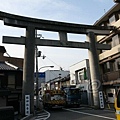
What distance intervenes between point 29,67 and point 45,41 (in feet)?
13.5

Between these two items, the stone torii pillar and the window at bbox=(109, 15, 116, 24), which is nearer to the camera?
the stone torii pillar

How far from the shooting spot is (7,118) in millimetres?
11500

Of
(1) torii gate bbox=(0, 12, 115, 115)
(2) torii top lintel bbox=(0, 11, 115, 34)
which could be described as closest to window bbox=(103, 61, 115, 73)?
(1) torii gate bbox=(0, 12, 115, 115)

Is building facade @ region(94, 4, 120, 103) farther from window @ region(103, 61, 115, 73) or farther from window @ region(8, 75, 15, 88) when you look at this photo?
window @ region(8, 75, 15, 88)

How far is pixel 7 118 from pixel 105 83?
19365mm

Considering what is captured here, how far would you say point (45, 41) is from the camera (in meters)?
22.5

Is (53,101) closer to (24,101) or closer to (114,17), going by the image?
(24,101)

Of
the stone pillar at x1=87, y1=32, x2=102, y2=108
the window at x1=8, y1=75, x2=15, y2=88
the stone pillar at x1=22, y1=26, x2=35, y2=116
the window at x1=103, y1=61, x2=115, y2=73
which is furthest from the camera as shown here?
the window at x1=103, y1=61, x2=115, y2=73

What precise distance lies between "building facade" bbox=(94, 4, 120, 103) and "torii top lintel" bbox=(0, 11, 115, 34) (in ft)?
6.11

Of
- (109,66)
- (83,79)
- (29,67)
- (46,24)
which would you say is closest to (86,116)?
(29,67)

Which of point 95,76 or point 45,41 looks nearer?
point 45,41

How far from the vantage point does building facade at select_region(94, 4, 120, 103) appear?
85.3 feet

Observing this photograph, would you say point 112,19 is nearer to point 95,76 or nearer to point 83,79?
point 95,76

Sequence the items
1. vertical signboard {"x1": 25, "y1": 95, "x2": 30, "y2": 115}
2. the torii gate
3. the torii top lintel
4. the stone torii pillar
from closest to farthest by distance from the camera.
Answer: vertical signboard {"x1": 25, "y1": 95, "x2": 30, "y2": 115}
the torii gate
the torii top lintel
the stone torii pillar
